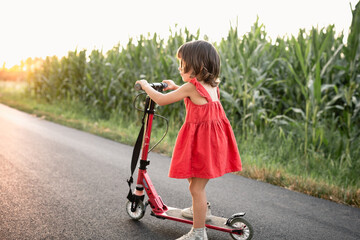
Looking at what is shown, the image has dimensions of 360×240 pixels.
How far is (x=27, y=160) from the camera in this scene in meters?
5.39

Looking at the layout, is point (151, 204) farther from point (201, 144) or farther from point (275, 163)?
point (275, 163)

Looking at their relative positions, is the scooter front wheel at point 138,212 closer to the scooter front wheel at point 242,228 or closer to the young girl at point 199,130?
the young girl at point 199,130

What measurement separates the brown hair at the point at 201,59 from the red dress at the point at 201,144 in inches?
3.3

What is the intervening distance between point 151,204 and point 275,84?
5293 mm

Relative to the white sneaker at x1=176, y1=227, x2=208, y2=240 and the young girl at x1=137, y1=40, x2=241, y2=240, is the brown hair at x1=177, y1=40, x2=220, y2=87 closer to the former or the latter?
the young girl at x1=137, y1=40, x2=241, y2=240

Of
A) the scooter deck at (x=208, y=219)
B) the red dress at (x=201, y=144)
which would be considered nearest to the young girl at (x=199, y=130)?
the red dress at (x=201, y=144)

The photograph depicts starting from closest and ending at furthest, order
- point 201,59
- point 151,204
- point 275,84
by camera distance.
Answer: point 201,59 < point 151,204 < point 275,84

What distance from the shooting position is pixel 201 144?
264 centimetres

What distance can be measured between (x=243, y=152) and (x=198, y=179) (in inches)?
137

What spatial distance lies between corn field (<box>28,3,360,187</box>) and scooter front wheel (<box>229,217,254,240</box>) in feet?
7.61

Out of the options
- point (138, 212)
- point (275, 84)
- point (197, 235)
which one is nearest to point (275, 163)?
point (275, 84)

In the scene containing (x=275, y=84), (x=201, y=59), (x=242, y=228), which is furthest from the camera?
(x=275, y=84)

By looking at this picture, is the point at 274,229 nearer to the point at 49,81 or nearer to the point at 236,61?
the point at 236,61

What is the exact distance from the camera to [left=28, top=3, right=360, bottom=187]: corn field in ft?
17.3
